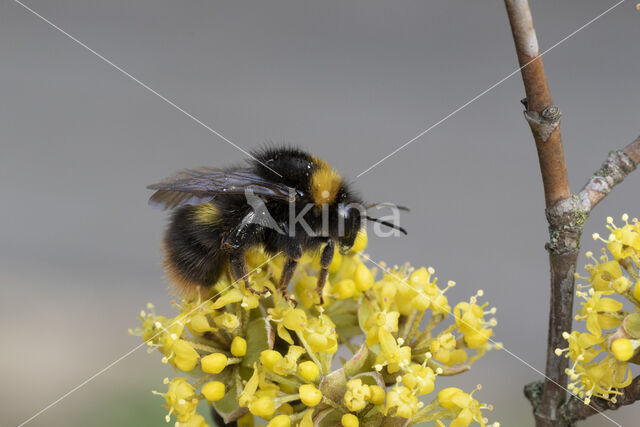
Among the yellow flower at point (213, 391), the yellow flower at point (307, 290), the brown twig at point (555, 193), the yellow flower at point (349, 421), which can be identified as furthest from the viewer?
the yellow flower at point (307, 290)

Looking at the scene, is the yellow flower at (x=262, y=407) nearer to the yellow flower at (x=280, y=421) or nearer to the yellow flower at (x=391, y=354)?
the yellow flower at (x=280, y=421)

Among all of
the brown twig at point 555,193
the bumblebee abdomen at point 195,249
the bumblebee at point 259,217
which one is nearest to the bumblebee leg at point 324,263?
the bumblebee at point 259,217

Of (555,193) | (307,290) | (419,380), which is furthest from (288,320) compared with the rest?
(555,193)

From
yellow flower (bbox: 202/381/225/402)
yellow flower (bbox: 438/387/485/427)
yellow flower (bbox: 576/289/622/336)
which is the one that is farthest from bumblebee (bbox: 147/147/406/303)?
yellow flower (bbox: 576/289/622/336)

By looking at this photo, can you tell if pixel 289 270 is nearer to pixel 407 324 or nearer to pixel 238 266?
pixel 238 266

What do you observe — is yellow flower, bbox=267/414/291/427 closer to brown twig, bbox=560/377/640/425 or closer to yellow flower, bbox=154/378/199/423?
yellow flower, bbox=154/378/199/423

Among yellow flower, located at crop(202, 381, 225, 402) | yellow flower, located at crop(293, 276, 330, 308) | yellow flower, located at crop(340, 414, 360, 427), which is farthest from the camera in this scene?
yellow flower, located at crop(293, 276, 330, 308)

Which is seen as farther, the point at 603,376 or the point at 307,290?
the point at 307,290
